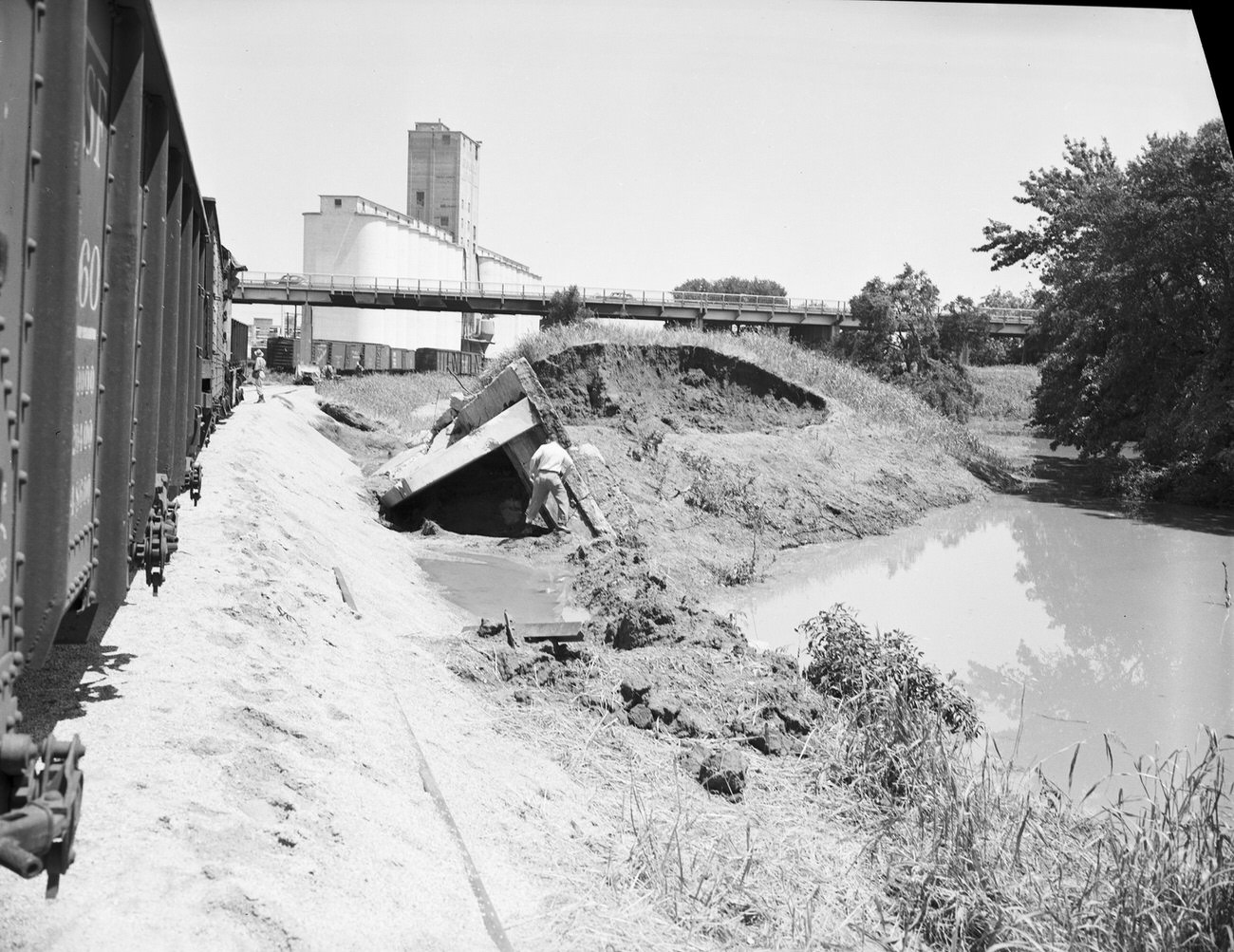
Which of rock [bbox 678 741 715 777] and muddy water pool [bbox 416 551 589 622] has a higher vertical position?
rock [bbox 678 741 715 777]

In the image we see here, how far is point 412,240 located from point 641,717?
56.1 meters

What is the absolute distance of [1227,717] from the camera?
9.59 meters

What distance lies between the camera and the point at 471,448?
16.1 m

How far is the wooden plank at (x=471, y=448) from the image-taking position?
16.0m

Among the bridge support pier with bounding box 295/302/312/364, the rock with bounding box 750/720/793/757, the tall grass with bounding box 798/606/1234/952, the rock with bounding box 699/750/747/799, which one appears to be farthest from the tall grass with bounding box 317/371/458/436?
the tall grass with bounding box 798/606/1234/952

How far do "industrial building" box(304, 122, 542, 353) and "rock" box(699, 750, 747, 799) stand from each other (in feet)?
173

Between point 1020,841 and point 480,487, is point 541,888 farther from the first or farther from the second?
point 480,487

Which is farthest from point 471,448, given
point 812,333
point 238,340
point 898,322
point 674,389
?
point 812,333

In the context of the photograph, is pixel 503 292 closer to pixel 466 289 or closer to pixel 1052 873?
pixel 466 289

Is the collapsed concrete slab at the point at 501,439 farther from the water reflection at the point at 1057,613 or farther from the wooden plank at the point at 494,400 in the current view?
the water reflection at the point at 1057,613

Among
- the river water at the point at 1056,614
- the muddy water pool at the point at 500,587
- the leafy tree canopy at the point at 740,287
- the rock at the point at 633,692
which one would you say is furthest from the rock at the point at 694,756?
the leafy tree canopy at the point at 740,287

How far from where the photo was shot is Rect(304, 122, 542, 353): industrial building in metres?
57.8

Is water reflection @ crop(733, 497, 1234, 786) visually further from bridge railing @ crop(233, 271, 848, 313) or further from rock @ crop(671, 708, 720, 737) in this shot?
bridge railing @ crop(233, 271, 848, 313)

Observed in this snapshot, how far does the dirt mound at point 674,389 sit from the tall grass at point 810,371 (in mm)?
348
